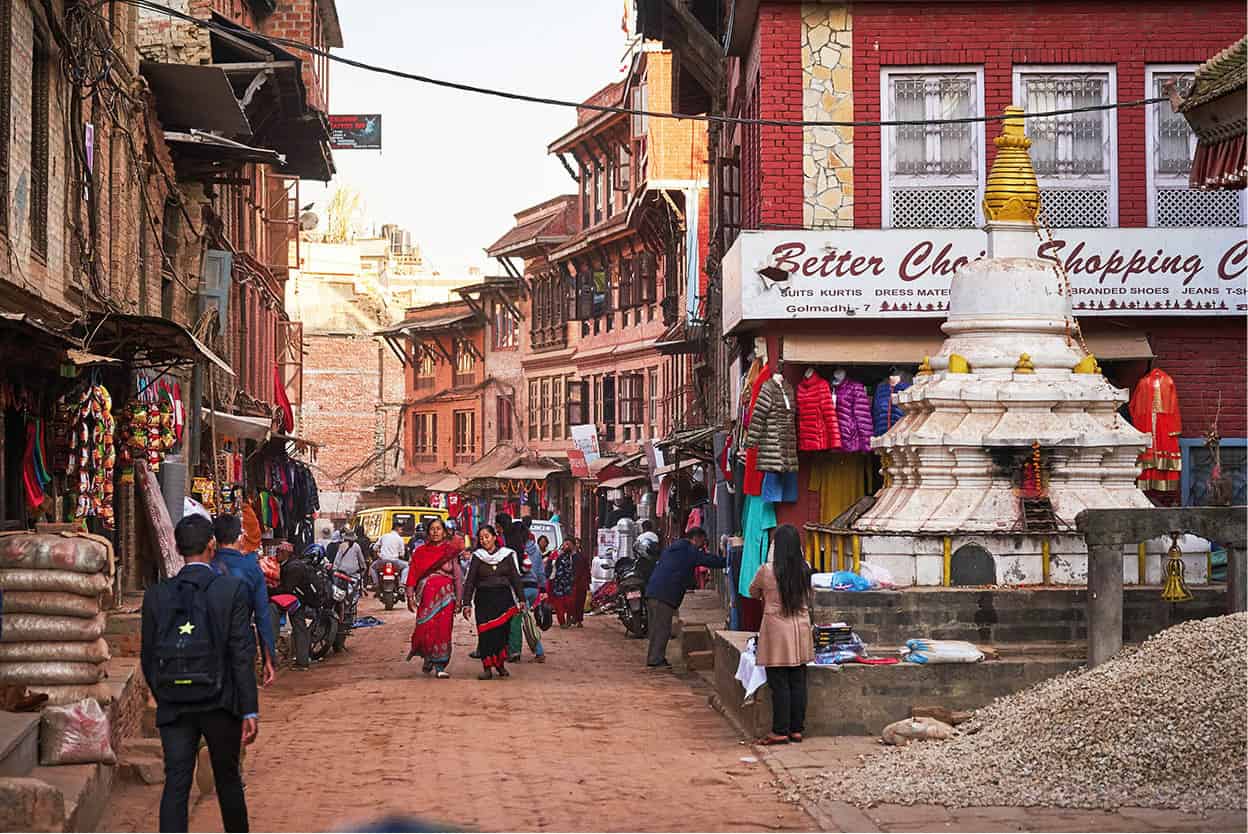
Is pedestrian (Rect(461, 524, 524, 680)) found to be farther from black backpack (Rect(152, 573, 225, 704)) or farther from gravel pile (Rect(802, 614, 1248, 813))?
black backpack (Rect(152, 573, 225, 704))

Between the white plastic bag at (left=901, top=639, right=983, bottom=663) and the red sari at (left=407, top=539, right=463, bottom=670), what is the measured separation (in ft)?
25.4

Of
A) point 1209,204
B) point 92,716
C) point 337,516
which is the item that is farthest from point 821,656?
point 337,516

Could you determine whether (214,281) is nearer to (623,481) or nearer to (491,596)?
(491,596)

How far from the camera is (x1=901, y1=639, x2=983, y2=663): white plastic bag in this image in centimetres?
1360

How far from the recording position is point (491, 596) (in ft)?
66.5

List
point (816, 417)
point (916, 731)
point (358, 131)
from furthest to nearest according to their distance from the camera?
point (358, 131) < point (816, 417) < point (916, 731)

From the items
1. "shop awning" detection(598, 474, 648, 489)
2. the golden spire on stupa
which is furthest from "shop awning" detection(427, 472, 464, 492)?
the golden spire on stupa

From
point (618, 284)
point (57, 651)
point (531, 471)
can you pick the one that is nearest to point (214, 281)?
point (57, 651)

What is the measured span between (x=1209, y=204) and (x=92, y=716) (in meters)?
14.9

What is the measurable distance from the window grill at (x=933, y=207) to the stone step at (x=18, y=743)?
42.4 feet

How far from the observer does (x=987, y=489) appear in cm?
1573

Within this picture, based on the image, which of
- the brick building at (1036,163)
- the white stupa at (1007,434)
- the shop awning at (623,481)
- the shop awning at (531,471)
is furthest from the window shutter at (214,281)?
the shop awning at (531,471)

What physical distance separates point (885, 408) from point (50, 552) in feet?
35.4

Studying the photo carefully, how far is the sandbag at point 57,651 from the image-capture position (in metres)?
11.7
